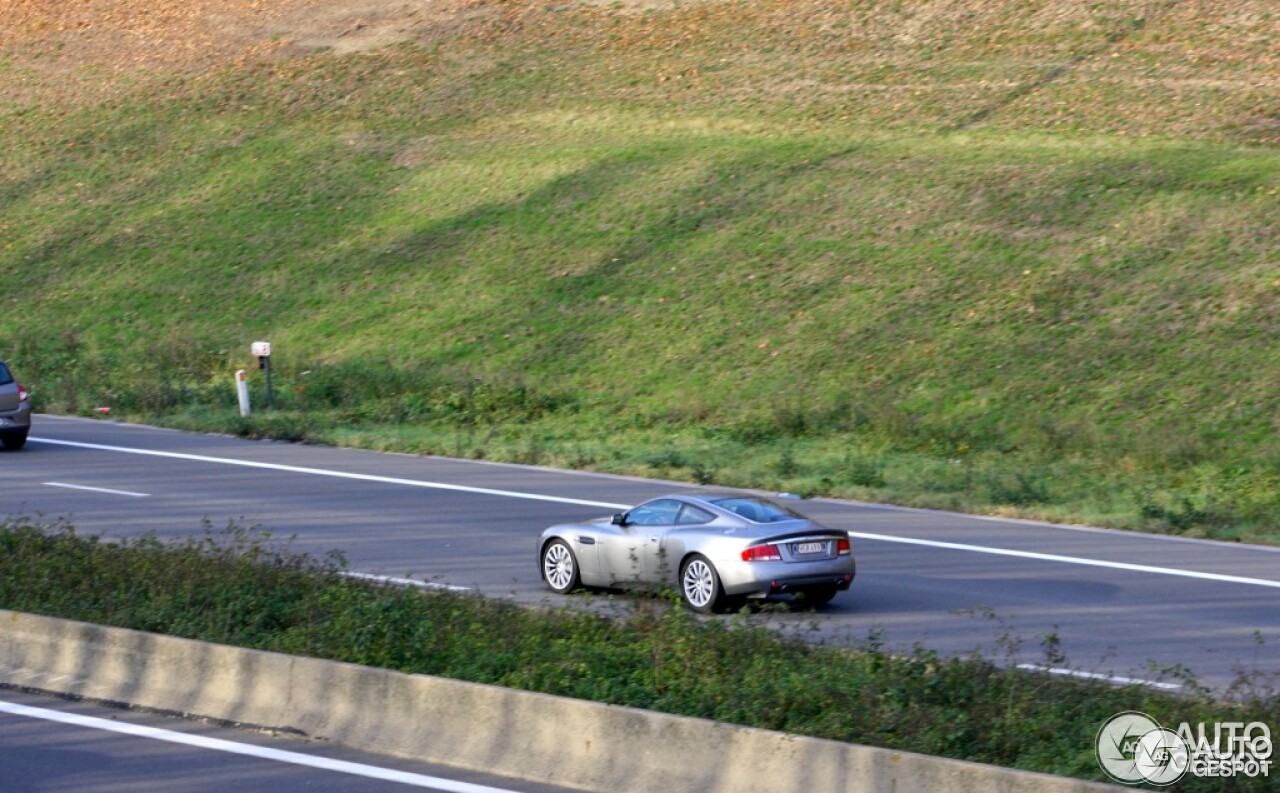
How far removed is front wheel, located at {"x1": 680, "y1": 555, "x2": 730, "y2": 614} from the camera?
1452cm

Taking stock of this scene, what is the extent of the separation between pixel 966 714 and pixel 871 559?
9461 mm

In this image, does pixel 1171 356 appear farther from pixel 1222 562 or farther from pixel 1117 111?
pixel 1117 111

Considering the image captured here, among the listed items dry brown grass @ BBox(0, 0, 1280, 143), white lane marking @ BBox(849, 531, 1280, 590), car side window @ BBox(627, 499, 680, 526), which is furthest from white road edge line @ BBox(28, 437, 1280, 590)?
dry brown grass @ BBox(0, 0, 1280, 143)

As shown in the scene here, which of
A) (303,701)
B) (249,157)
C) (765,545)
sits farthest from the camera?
(249,157)

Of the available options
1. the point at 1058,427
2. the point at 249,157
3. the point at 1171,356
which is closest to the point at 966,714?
the point at 1058,427

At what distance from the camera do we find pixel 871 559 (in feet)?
58.0

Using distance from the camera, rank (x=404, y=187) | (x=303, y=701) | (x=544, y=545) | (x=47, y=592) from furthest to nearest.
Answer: (x=404, y=187)
(x=544, y=545)
(x=47, y=592)
(x=303, y=701)

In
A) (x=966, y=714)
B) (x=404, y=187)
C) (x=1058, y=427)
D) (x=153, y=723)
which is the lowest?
(x=153, y=723)

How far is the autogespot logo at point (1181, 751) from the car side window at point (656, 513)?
7.65 m

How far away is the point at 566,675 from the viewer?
30.1 ft

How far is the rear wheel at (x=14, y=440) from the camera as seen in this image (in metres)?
26.2

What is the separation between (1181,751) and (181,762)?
213 inches

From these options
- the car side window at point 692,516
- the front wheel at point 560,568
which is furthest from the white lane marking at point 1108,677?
the front wheel at point 560,568

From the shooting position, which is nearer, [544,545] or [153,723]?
[153,723]
